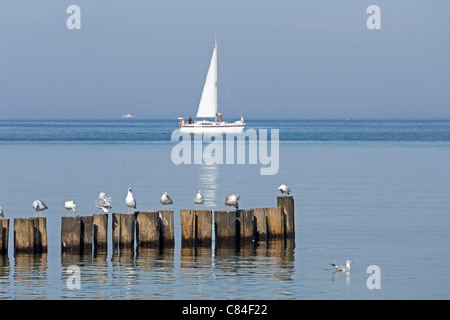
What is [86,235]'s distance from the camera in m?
21.6

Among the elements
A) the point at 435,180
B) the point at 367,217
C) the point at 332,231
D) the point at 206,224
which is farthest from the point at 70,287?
the point at 435,180

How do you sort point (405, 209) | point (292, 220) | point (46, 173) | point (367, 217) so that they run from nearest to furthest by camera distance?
point (292, 220) → point (367, 217) → point (405, 209) → point (46, 173)

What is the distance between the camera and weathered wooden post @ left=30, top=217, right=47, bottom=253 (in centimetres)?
2145

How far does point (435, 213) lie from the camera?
3173 cm

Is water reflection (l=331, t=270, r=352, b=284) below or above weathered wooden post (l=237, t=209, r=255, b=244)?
below

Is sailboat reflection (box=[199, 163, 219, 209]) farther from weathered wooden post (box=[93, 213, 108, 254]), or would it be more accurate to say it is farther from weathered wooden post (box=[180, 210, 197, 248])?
weathered wooden post (box=[93, 213, 108, 254])

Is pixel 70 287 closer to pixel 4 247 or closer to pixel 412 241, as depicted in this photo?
pixel 4 247

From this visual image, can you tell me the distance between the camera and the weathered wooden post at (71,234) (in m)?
21.3

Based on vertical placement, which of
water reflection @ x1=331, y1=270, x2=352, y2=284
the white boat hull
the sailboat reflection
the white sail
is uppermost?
the white sail

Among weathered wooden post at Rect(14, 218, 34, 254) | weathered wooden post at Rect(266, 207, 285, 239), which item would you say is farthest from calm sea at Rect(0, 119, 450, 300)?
weathered wooden post at Rect(266, 207, 285, 239)

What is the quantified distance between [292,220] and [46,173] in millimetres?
28940

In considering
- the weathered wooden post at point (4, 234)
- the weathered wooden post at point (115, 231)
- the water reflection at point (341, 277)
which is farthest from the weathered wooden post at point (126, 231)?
the water reflection at point (341, 277)

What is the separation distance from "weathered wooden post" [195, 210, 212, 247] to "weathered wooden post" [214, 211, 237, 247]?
1.14 feet

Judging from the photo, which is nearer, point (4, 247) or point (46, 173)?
point (4, 247)
